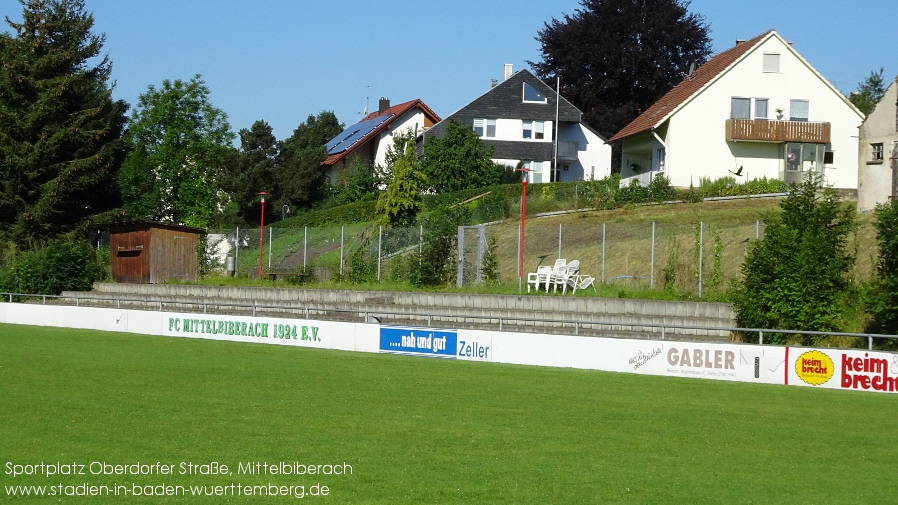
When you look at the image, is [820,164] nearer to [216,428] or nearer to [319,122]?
[216,428]

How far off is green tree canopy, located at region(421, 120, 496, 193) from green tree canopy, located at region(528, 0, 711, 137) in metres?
14.8

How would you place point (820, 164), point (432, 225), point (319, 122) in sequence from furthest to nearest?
point (319, 122) < point (820, 164) < point (432, 225)

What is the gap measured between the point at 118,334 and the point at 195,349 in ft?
23.8

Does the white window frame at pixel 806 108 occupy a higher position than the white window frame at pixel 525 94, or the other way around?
the white window frame at pixel 525 94

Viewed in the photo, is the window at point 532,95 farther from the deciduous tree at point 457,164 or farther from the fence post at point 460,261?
the fence post at point 460,261

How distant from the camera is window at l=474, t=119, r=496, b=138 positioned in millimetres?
71625

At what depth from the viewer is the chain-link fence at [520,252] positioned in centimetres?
3188

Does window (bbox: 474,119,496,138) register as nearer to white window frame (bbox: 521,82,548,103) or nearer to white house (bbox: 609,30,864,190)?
white window frame (bbox: 521,82,548,103)

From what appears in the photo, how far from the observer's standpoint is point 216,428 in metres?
14.4

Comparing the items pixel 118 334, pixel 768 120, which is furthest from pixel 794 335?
pixel 768 120

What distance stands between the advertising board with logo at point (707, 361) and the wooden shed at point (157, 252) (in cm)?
2595

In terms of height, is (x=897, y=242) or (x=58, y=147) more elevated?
(x=58, y=147)

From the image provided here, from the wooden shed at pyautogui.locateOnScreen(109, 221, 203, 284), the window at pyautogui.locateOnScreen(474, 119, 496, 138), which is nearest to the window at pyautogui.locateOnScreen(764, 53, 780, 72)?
the window at pyautogui.locateOnScreen(474, 119, 496, 138)

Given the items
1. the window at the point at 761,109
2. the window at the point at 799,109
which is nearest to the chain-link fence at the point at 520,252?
the window at the point at 761,109
